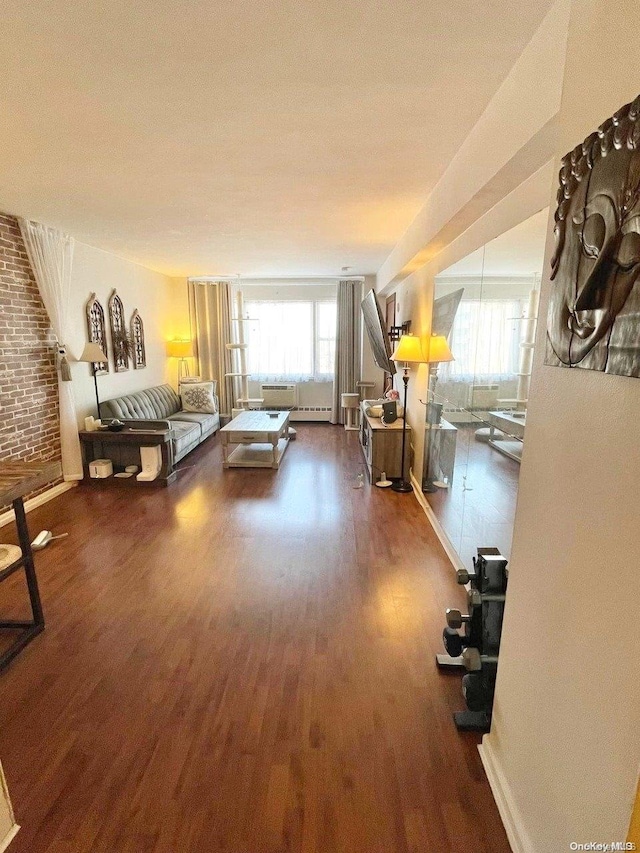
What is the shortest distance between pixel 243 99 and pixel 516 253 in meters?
1.37

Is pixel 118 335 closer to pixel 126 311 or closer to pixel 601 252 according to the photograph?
pixel 126 311

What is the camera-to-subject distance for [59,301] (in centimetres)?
387

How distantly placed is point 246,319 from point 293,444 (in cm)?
233

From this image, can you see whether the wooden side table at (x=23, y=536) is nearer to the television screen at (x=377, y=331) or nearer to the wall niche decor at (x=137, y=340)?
the television screen at (x=377, y=331)

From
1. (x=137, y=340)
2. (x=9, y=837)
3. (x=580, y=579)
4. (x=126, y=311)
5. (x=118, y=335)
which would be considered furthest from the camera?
(x=137, y=340)

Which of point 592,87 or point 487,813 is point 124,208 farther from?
point 487,813

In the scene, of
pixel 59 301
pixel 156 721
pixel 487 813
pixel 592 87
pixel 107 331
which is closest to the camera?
pixel 592 87

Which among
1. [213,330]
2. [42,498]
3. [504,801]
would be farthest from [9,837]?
[213,330]

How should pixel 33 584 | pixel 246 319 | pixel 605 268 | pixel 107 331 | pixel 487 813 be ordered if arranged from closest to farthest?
pixel 605 268 → pixel 487 813 → pixel 33 584 → pixel 107 331 → pixel 246 319

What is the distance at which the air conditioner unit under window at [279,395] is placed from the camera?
23.4 feet

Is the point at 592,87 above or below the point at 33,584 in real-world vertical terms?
above

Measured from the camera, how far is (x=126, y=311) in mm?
5340

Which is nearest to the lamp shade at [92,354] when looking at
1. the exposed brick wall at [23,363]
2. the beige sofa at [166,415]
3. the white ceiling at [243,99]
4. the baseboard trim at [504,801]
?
the exposed brick wall at [23,363]

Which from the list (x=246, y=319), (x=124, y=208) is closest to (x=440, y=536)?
(x=124, y=208)
